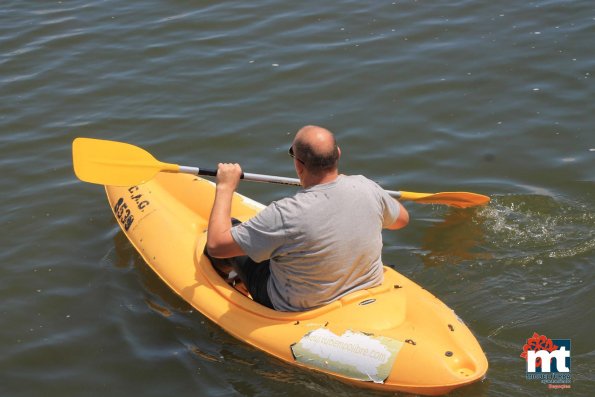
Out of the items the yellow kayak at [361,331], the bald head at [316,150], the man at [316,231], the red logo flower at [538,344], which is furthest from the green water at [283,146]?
the bald head at [316,150]

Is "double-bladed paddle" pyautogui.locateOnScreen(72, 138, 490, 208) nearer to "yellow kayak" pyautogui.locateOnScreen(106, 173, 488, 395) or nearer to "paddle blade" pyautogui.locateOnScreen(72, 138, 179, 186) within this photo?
"paddle blade" pyautogui.locateOnScreen(72, 138, 179, 186)

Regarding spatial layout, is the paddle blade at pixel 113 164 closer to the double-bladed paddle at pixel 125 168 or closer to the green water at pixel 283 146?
the double-bladed paddle at pixel 125 168

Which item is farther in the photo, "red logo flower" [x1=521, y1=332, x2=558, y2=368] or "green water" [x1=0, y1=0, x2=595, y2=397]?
"green water" [x1=0, y1=0, x2=595, y2=397]

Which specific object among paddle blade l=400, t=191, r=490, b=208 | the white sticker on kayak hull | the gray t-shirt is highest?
the gray t-shirt

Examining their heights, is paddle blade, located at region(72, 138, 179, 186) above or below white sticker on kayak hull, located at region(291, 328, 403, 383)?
above

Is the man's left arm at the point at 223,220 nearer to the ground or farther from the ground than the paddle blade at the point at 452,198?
farther from the ground

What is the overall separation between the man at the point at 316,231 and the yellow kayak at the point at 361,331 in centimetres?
11

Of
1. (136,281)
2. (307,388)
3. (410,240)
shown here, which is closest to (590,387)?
(307,388)

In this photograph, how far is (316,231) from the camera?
4016mm

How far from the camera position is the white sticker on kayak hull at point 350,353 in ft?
13.5

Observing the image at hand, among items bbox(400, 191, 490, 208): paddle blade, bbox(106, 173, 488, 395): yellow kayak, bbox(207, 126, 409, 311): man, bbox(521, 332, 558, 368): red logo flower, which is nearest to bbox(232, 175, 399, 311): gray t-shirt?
bbox(207, 126, 409, 311): man

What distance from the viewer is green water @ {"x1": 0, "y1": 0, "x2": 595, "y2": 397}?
4719mm

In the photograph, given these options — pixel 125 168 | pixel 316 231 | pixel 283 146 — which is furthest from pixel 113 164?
pixel 316 231

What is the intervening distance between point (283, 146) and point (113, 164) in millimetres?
1802
